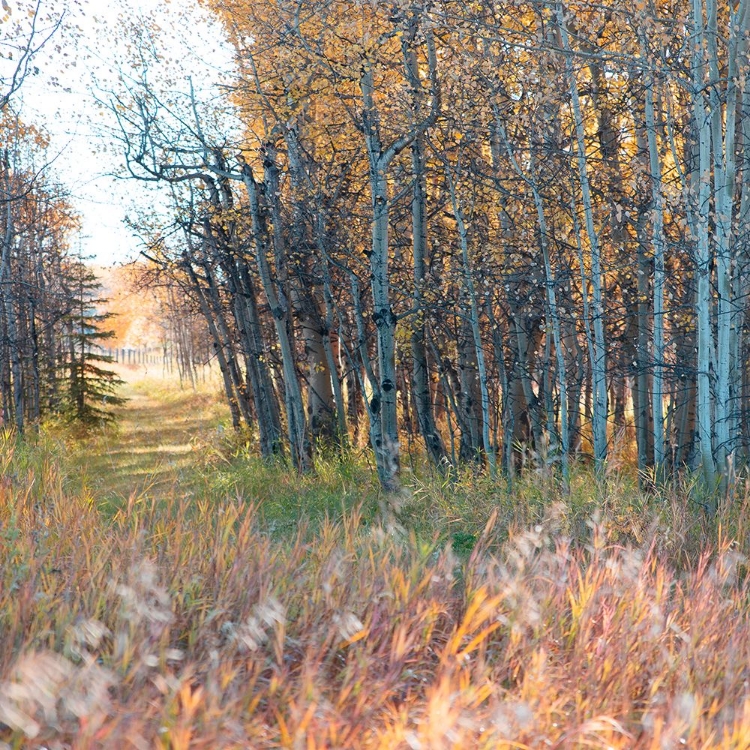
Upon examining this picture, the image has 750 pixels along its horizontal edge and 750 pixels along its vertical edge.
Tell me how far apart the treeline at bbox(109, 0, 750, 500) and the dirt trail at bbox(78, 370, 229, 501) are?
87.7 inches

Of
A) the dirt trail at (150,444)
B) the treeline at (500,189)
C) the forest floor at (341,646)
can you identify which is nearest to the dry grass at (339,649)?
the forest floor at (341,646)

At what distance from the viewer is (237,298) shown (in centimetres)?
1342

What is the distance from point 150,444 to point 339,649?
15.5 m

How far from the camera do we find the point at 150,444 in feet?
59.6

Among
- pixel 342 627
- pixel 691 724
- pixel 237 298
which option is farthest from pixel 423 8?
pixel 237 298

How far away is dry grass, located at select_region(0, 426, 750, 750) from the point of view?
2.59m

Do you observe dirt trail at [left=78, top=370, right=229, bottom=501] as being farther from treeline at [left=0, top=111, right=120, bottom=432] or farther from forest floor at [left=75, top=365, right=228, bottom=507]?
treeline at [left=0, top=111, right=120, bottom=432]

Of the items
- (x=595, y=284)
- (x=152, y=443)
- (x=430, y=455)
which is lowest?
(x=152, y=443)

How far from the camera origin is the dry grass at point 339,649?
102 inches

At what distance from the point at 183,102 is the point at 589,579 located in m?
7.76

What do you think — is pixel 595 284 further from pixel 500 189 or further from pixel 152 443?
pixel 152 443

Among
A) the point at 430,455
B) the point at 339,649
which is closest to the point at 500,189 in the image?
the point at 430,455

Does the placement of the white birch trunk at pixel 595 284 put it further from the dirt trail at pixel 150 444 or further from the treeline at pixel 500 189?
the dirt trail at pixel 150 444

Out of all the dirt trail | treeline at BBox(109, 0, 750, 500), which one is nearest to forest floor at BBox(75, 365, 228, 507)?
the dirt trail
